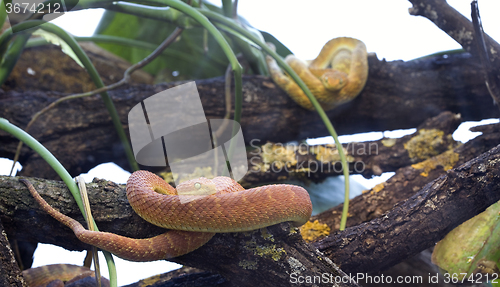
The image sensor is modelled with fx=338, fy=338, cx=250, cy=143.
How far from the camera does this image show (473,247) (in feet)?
4.22

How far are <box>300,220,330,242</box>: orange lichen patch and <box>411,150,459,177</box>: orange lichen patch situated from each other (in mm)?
620

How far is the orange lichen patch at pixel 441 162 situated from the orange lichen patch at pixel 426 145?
0.16 m

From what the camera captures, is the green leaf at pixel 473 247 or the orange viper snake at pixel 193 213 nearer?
the orange viper snake at pixel 193 213

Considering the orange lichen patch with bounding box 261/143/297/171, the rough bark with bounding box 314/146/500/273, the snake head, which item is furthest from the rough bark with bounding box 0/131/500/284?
the orange lichen patch with bounding box 261/143/297/171

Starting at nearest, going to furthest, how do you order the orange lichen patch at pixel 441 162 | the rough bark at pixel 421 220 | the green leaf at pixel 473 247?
the rough bark at pixel 421 220 < the green leaf at pixel 473 247 < the orange lichen patch at pixel 441 162

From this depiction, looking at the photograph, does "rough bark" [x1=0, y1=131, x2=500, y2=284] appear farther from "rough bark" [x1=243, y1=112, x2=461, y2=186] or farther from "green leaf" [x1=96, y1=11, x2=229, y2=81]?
"green leaf" [x1=96, y1=11, x2=229, y2=81]

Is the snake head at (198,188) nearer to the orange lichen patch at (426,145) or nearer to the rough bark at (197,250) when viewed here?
the rough bark at (197,250)

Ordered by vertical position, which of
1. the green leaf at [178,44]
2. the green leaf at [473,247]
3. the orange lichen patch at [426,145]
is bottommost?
the green leaf at [473,247]

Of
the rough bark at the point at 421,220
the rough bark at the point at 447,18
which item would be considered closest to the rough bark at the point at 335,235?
the rough bark at the point at 421,220

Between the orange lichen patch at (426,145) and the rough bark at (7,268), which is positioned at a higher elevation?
the rough bark at (7,268)

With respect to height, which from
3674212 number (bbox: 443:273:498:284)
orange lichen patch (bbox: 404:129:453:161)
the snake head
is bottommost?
3674212 number (bbox: 443:273:498:284)

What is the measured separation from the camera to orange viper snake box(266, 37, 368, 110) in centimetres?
218

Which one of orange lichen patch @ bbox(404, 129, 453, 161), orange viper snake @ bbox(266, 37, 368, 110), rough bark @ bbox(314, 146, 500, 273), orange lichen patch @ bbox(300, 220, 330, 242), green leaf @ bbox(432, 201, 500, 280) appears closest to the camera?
rough bark @ bbox(314, 146, 500, 273)

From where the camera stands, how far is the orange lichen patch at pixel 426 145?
2053mm
